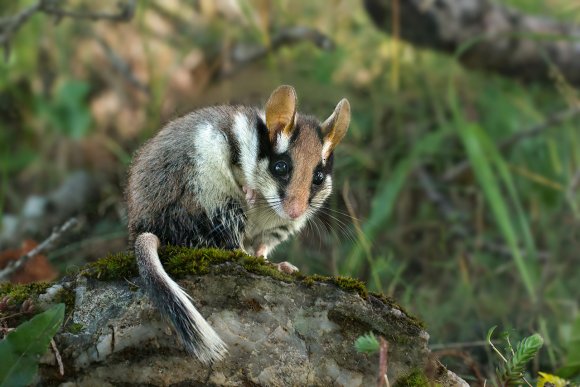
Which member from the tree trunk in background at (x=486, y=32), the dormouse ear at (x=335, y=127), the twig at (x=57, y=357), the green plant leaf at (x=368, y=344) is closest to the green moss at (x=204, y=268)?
the twig at (x=57, y=357)

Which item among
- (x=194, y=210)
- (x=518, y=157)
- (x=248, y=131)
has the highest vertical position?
(x=248, y=131)

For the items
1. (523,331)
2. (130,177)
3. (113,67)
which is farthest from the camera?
(113,67)

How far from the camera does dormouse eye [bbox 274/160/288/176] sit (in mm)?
3291

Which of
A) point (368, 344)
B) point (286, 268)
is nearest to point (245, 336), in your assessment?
point (286, 268)

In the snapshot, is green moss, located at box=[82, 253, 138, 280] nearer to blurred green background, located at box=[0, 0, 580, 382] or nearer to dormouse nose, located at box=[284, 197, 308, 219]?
dormouse nose, located at box=[284, 197, 308, 219]

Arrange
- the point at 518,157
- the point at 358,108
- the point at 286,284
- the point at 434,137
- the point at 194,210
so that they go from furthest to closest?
the point at 358,108 < the point at 518,157 < the point at 434,137 < the point at 194,210 < the point at 286,284

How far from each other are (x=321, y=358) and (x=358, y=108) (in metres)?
4.23

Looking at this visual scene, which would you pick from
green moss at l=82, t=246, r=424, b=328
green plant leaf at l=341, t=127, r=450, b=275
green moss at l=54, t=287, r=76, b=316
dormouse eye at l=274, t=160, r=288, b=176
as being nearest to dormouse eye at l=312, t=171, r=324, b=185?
dormouse eye at l=274, t=160, r=288, b=176

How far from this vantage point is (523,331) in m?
4.30

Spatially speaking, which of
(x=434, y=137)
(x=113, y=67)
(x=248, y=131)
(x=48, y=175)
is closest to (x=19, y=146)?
(x=48, y=175)

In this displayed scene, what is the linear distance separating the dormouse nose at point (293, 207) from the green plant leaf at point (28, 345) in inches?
45.3

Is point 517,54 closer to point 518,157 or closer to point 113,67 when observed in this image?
point 518,157

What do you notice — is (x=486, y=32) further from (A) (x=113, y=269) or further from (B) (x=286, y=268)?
(A) (x=113, y=269)

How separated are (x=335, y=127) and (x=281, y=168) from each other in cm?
32
